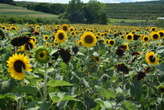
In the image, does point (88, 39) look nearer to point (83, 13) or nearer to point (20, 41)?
point (20, 41)

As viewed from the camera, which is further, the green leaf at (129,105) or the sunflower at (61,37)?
the sunflower at (61,37)

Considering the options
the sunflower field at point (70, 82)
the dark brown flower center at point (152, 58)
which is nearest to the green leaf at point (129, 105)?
the sunflower field at point (70, 82)

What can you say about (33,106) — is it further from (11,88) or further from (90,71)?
(90,71)

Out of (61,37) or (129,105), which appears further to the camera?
(61,37)

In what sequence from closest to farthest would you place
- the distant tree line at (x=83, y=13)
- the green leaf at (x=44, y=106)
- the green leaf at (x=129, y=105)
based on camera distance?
the green leaf at (x=44, y=106)
the green leaf at (x=129, y=105)
the distant tree line at (x=83, y=13)

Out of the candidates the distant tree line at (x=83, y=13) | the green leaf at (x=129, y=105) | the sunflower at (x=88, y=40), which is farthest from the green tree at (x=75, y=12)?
the green leaf at (x=129, y=105)

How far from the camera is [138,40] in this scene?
26.7 feet

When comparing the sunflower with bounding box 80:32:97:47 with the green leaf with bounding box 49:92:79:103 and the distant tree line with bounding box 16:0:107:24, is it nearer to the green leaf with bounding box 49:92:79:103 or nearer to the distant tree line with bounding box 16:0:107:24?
the green leaf with bounding box 49:92:79:103

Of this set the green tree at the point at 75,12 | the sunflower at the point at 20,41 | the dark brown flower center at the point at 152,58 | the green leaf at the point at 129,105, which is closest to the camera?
the green leaf at the point at 129,105

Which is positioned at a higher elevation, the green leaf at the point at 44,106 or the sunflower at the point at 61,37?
the green leaf at the point at 44,106

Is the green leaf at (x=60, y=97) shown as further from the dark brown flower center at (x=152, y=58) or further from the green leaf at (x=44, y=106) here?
the dark brown flower center at (x=152, y=58)

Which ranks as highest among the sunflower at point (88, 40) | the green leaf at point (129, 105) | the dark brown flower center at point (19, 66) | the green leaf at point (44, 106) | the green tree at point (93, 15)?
the dark brown flower center at point (19, 66)

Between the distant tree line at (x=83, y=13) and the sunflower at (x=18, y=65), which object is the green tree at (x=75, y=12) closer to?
the distant tree line at (x=83, y=13)

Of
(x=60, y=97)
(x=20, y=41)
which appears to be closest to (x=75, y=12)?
(x=20, y=41)
